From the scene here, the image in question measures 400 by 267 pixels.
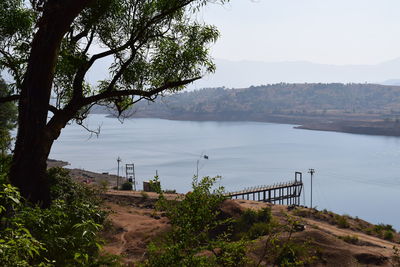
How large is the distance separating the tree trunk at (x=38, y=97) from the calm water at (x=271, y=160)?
41.5 meters

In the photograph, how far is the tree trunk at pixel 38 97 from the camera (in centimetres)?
497

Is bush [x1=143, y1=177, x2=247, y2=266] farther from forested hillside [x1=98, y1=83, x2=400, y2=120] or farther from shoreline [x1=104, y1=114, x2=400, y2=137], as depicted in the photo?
forested hillside [x1=98, y1=83, x2=400, y2=120]

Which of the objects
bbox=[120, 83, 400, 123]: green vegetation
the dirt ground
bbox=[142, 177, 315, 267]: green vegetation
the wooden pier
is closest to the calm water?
the wooden pier

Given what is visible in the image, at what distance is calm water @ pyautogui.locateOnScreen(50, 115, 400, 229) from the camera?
55.3 meters

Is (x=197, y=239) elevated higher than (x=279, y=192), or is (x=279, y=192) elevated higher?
(x=197, y=239)

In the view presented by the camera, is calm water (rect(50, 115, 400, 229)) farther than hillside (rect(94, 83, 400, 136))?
No

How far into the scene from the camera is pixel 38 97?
16.7ft

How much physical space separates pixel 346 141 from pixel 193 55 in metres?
104

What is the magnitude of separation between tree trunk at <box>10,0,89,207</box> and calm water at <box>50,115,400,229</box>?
4148cm

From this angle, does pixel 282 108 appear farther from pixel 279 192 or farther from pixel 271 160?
pixel 279 192

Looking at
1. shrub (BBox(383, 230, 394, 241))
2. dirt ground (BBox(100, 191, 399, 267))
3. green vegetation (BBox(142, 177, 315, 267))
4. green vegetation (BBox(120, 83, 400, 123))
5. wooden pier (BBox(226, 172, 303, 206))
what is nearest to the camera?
green vegetation (BBox(142, 177, 315, 267))

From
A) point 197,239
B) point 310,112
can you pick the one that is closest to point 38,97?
point 197,239

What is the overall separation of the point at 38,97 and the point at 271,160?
73.9 meters

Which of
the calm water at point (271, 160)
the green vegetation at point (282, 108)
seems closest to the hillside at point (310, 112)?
the green vegetation at point (282, 108)
